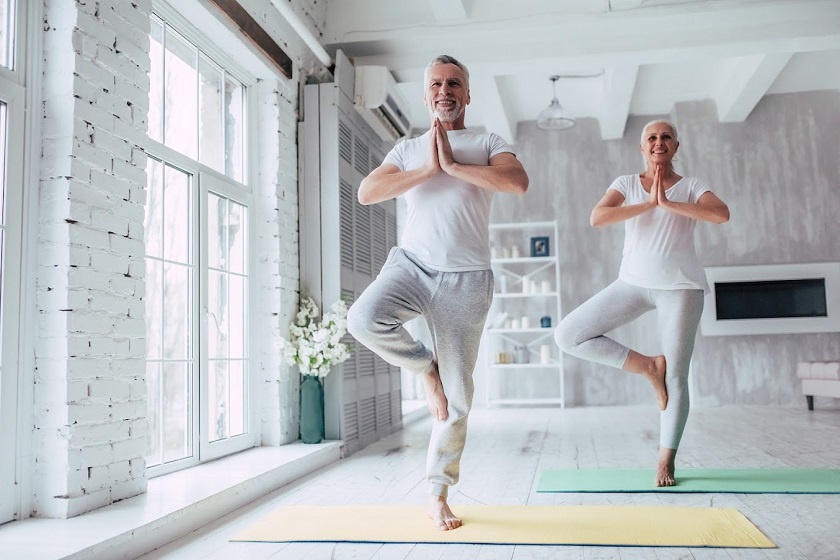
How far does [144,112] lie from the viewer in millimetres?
2953

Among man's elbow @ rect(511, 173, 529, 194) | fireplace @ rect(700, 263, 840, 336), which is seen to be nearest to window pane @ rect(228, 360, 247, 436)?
man's elbow @ rect(511, 173, 529, 194)

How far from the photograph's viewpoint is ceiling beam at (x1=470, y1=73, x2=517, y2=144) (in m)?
6.18

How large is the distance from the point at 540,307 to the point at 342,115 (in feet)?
12.2

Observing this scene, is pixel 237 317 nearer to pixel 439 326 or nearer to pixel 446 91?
pixel 439 326

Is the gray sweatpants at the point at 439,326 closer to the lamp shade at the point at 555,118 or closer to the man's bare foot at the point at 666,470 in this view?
the man's bare foot at the point at 666,470

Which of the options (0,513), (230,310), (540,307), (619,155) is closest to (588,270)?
(540,307)

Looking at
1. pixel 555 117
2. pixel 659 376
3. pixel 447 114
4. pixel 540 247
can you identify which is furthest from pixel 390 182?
pixel 540 247

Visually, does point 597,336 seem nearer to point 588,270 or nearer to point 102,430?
point 102,430

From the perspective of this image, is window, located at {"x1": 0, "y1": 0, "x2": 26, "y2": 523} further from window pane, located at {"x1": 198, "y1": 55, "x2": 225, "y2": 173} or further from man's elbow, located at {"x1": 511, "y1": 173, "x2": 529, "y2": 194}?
man's elbow, located at {"x1": 511, "y1": 173, "x2": 529, "y2": 194}

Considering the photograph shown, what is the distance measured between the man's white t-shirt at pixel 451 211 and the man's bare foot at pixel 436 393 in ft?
1.14

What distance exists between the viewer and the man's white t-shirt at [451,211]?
7.86ft

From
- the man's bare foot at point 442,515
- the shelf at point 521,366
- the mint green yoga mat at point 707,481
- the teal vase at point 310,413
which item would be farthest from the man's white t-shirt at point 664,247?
the shelf at point 521,366

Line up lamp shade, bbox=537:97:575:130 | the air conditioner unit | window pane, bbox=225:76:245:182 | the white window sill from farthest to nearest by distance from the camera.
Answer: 1. lamp shade, bbox=537:97:575:130
2. the air conditioner unit
3. window pane, bbox=225:76:245:182
4. the white window sill

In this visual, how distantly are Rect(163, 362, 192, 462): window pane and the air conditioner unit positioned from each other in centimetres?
239
